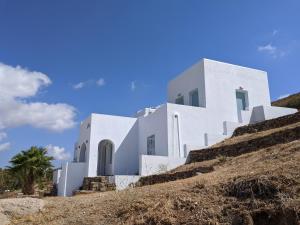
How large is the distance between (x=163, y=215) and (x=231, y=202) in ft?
3.48

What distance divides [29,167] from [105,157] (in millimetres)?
5022

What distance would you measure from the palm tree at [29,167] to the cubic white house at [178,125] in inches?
44.9

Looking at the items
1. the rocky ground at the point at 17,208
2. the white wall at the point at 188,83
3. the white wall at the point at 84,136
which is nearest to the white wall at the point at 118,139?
the white wall at the point at 84,136

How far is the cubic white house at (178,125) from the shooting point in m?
18.6

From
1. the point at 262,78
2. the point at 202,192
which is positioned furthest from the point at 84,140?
the point at 202,192

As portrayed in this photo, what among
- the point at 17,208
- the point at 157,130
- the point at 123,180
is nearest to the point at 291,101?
the point at 157,130

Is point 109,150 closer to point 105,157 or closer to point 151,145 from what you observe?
point 105,157

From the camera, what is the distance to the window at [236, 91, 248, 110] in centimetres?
2178

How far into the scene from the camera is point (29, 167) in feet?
68.1

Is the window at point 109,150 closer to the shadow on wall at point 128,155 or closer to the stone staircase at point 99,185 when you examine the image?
the shadow on wall at point 128,155

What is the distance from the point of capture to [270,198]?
463 cm

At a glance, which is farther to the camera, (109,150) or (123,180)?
(109,150)

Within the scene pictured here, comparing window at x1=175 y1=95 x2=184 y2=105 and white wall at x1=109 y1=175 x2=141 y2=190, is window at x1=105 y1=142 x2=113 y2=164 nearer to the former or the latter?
white wall at x1=109 y1=175 x2=141 y2=190

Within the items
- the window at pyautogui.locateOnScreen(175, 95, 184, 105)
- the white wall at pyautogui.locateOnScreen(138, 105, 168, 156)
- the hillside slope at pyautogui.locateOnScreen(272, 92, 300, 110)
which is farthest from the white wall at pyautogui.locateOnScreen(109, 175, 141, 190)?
the hillside slope at pyautogui.locateOnScreen(272, 92, 300, 110)
